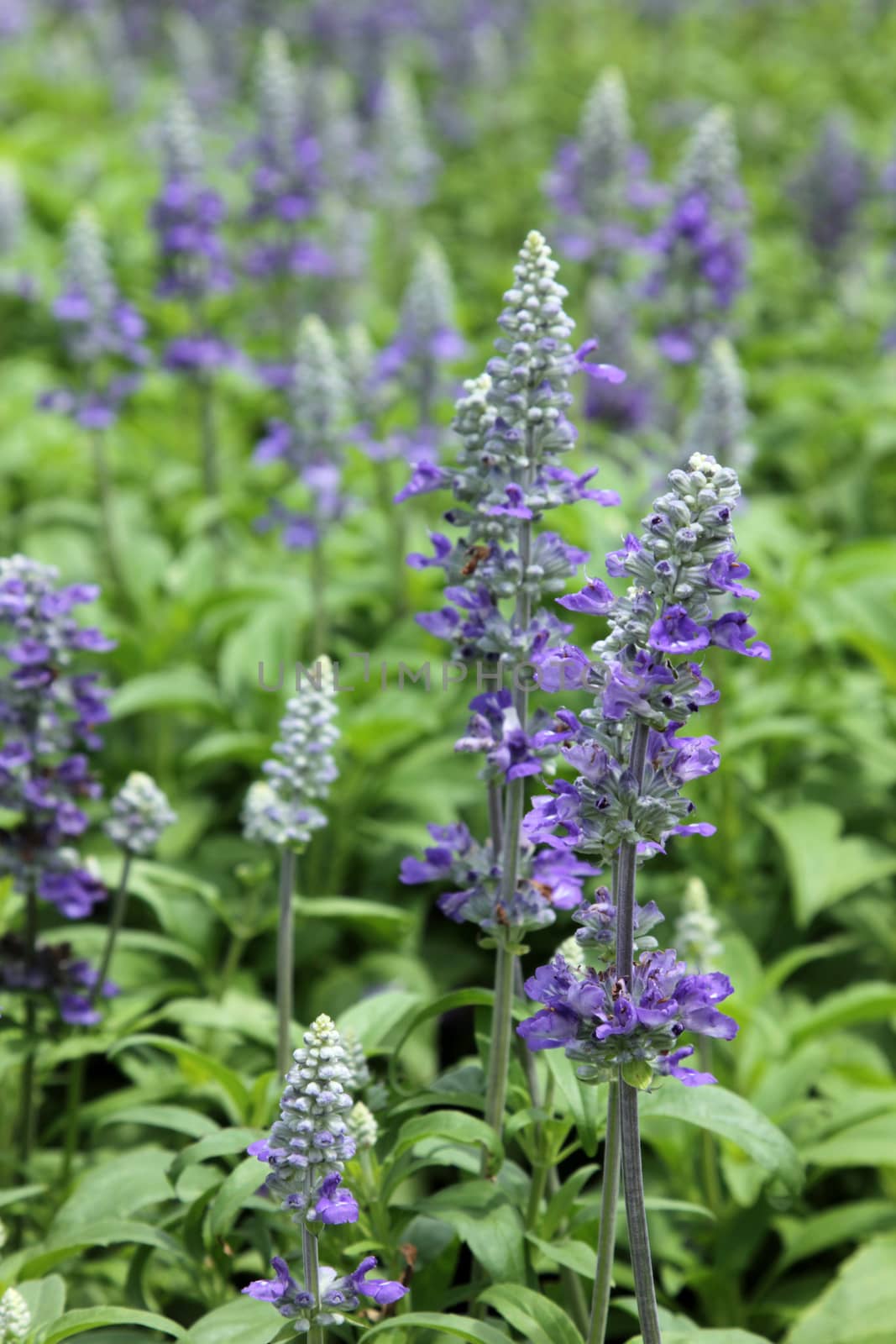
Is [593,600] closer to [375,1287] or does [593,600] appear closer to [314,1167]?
[314,1167]

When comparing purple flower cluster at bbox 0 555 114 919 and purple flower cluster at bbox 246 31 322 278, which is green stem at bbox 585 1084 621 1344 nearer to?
purple flower cluster at bbox 0 555 114 919

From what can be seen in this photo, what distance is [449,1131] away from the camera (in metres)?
3.55

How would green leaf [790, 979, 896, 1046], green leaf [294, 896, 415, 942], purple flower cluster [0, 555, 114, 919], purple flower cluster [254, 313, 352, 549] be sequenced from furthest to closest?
purple flower cluster [254, 313, 352, 549], green leaf [294, 896, 415, 942], green leaf [790, 979, 896, 1046], purple flower cluster [0, 555, 114, 919]

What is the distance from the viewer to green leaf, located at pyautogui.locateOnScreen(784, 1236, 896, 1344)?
13.8 feet

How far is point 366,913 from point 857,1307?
2.03 metres

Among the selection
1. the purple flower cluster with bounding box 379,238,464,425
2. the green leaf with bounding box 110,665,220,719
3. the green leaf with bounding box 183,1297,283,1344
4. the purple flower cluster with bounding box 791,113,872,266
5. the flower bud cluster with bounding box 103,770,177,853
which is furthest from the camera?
the purple flower cluster with bounding box 791,113,872,266

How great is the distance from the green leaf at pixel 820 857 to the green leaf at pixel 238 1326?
2857 mm

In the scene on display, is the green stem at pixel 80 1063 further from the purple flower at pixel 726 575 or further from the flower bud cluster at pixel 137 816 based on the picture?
the purple flower at pixel 726 575

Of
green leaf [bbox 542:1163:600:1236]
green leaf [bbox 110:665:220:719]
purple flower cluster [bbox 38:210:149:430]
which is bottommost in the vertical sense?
green leaf [bbox 542:1163:600:1236]

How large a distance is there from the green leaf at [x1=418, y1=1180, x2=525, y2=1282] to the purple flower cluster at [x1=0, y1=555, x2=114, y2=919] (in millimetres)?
1564

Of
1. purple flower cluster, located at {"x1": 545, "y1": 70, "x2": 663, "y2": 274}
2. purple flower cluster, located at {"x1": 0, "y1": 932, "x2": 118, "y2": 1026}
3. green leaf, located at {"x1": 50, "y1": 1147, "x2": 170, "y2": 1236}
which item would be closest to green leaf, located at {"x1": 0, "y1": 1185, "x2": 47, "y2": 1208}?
green leaf, located at {"x1": 50, "y1": 1147, "x2": 170, "y2": 1236}

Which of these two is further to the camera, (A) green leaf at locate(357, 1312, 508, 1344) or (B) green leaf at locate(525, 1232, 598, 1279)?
(B) green leaf at locate(525, 1232, 598, 1279)

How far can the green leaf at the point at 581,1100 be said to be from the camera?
11.7 ft

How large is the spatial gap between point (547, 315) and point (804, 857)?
316 centimetres
